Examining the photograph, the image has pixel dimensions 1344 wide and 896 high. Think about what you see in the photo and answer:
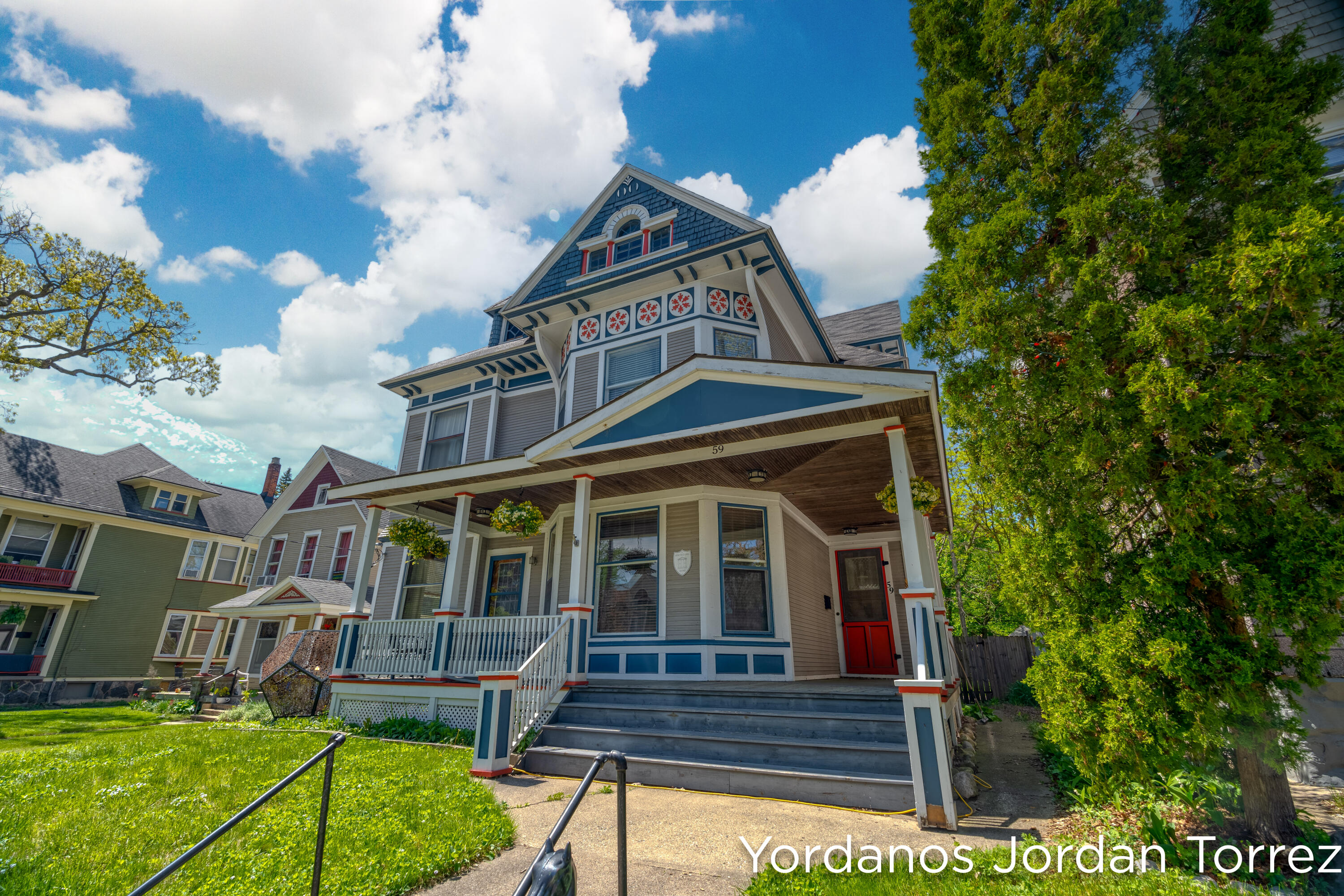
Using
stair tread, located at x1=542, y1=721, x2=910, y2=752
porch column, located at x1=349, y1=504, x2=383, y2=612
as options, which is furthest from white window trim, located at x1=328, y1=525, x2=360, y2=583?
stair tread, located at x1=542, y1=721, x2=910, y2=752

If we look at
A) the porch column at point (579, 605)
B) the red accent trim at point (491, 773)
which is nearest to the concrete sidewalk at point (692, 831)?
the red accent trim at point (491, 773)

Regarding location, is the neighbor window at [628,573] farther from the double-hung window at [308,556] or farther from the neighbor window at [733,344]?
the double-hung window at [308,556]

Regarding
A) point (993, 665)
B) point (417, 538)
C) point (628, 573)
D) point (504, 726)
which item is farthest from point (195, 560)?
point (993, 665)

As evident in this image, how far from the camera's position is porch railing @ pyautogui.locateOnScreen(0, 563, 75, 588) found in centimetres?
1847

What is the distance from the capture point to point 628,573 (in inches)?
366

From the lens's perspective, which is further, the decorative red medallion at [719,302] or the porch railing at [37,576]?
the porch railing at [37,576]

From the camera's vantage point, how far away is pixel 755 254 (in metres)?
9.87

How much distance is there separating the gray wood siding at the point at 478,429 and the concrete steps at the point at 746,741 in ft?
21.6

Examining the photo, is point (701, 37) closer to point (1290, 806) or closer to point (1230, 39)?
point (1230, 39)

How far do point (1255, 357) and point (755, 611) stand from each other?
20.8ft

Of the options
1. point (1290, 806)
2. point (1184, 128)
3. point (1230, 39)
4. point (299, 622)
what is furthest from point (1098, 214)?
point (299, 622)

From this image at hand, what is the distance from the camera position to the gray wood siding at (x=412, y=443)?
44.1ft

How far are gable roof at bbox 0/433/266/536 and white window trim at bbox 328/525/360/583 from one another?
26.9 feet

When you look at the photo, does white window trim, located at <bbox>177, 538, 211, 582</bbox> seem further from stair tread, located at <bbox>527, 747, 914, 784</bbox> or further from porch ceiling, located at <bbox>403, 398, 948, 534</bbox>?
stair tread, located at <bbox>527, 747, 914, 784</bbox>
